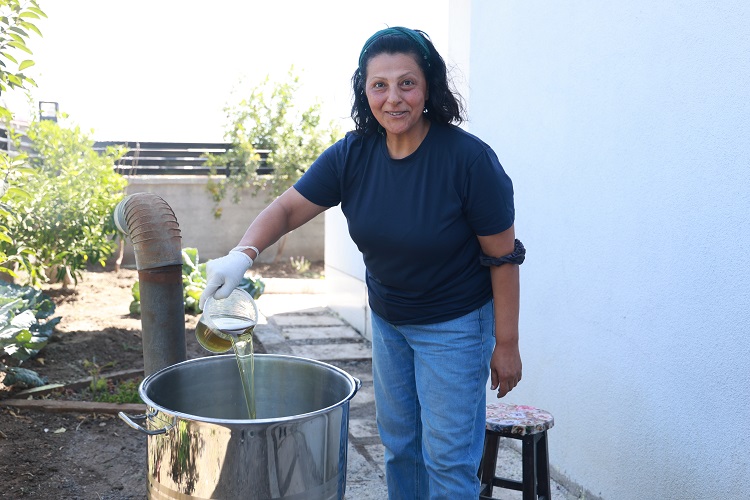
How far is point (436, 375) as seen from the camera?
2289 millimetres

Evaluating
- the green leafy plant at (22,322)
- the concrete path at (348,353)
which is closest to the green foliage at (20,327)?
the green leafy plant at (22,322)

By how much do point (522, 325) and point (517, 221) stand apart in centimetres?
54

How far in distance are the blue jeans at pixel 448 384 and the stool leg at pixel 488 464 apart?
421 millimetres

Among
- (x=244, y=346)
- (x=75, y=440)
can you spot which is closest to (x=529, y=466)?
(x=244, y=346)

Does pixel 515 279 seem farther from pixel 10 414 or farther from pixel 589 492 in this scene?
pixel 10 414

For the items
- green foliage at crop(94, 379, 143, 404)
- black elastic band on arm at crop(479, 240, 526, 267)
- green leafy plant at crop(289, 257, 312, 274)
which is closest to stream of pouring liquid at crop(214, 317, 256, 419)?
black elastic band on arm at crop(479, 240, 526, 267)

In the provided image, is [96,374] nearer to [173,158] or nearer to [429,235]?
[429,235]

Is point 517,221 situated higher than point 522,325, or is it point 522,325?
point 517,221

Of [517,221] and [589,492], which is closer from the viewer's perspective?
[589,492]

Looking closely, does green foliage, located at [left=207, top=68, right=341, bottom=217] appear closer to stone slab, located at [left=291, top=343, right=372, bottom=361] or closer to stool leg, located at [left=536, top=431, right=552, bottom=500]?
stone slab, located at [left=291, top=343, right=372, bottom=361]

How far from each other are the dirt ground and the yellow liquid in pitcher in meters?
1.30

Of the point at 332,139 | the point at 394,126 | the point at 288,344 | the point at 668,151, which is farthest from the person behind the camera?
the point at 332,139

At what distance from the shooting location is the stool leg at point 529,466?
263 centimetres

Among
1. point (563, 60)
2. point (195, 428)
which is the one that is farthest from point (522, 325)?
point (195, 428)
